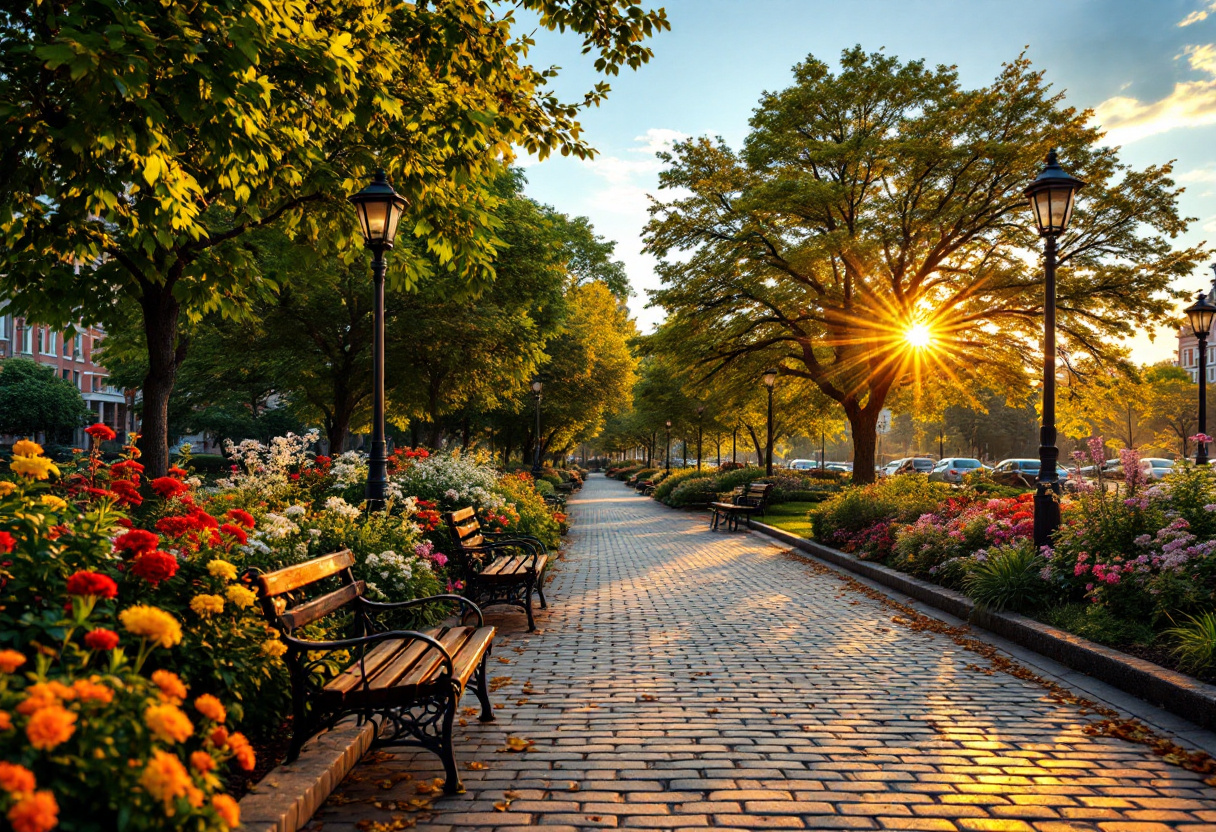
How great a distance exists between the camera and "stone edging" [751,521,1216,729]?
4820 millimetres

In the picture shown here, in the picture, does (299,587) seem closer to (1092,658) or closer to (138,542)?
(138,542)

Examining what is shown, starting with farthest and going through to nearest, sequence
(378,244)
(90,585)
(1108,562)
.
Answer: (378,244) < (1108,562) < (90,585)

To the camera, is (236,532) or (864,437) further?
(864,437)

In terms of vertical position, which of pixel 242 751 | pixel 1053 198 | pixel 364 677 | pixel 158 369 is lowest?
pixel 364 677

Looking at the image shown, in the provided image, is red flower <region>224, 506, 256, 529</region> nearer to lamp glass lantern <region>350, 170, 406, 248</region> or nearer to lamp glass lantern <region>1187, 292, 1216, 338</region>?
lamp glass lantern <region>350, 170, 406, 248</region>

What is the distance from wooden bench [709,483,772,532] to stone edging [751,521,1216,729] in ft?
31.4

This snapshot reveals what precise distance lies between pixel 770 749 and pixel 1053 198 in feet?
25.3

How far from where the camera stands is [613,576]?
1165 cm

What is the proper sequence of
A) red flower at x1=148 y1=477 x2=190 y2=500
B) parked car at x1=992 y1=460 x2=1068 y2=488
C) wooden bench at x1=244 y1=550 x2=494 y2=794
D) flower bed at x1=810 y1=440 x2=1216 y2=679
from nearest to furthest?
1. wooden bench at x1=244 y1=550 x2=494 y2=794
2. red flower at x1=148 y1=477 x2=190 y2=500
3. flower bed at x1=810 y1=440 x2=1216 y2=679
4. parked car at x1=992 y1=460 x2=1068 y2=488

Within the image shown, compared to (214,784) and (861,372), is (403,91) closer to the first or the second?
(214,784)

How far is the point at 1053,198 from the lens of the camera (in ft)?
29.3

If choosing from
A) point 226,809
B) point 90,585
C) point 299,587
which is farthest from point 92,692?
point 299,587

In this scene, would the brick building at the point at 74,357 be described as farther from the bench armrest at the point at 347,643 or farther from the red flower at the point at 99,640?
the red flower at the point at 99,640

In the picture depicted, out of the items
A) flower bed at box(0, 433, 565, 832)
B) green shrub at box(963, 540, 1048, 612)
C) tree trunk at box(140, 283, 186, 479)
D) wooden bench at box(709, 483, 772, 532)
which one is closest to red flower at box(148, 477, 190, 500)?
flower bed at box(0, 433, 565, 832)
